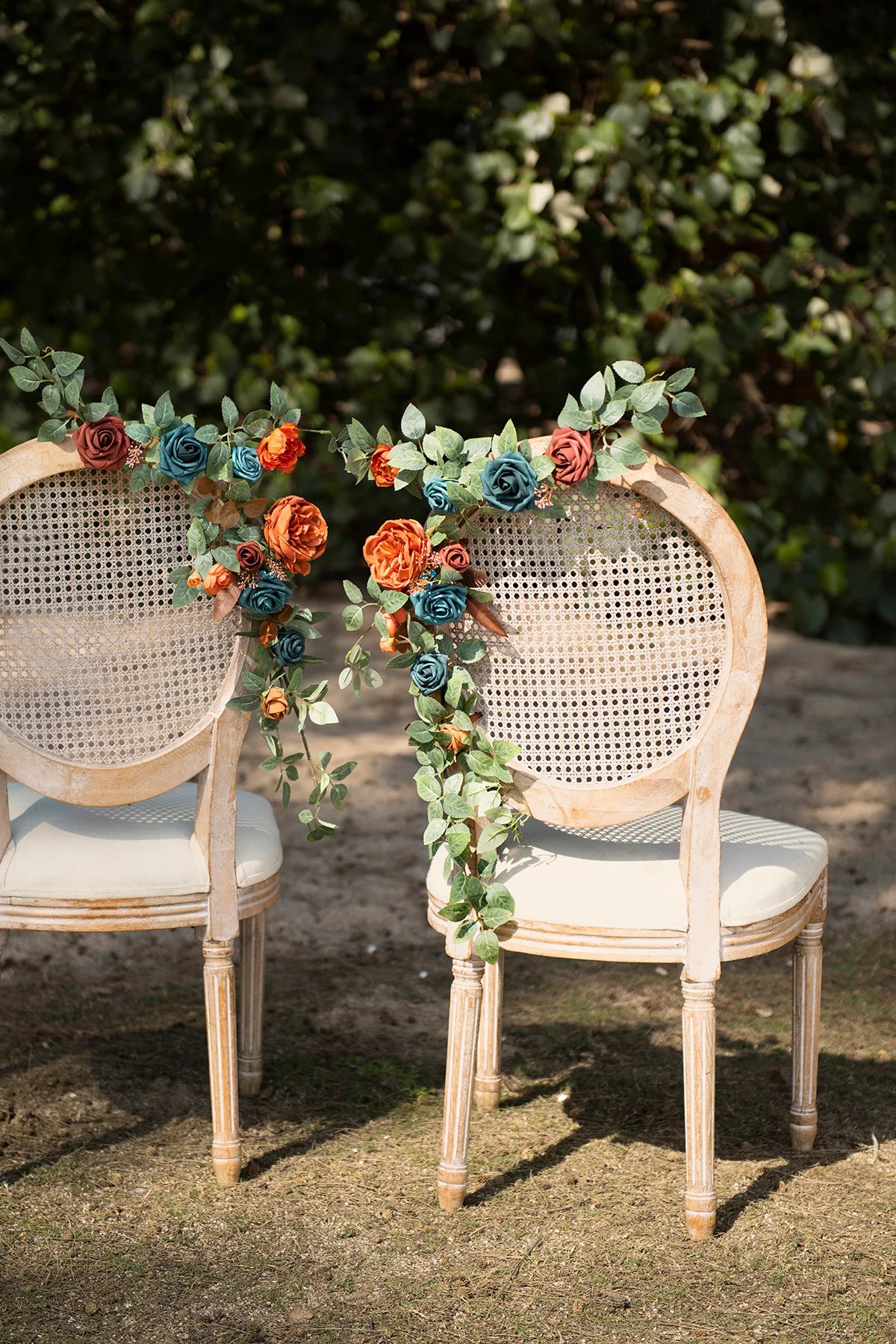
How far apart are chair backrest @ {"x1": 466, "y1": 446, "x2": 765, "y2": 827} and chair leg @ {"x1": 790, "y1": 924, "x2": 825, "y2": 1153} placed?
1.49 ft

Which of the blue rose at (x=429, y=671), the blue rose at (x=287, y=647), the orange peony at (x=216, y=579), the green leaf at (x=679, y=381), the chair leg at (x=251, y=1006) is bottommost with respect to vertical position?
the chair leg at (x=251, y=1006)

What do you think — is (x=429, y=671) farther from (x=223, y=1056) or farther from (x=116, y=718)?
(x=223, y=1056)

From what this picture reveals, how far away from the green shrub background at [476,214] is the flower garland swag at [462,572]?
3.48 metres

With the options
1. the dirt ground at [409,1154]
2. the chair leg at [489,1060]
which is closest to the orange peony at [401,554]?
the chair leg at [489,1060]

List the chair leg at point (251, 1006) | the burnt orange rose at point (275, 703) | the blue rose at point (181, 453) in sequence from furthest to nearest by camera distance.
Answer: the chair leg at point (251, 1006) < the burnt orange rose at point (275, 703) < the blue rose at point (181, 453)

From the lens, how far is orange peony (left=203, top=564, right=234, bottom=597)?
7.03 feet

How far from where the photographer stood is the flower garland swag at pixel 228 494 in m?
2.11

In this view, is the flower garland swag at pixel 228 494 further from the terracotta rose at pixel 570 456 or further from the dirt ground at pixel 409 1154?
the dirt ground at pixel 409 1154

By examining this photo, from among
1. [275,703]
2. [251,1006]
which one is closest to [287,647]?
[275,703]

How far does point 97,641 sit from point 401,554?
500mm

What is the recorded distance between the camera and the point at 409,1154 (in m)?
2.46

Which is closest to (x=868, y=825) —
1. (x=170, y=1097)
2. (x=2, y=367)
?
(x=170, y=1097)

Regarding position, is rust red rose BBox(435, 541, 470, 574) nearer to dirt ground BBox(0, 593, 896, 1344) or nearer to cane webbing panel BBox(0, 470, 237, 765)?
cane webbing panel BBox(0, 470, 237, 765)

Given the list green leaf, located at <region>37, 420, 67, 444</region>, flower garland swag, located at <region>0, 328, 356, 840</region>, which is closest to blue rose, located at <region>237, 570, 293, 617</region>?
flower garland swag, located at <region>0, 328, 356, 840</region>
